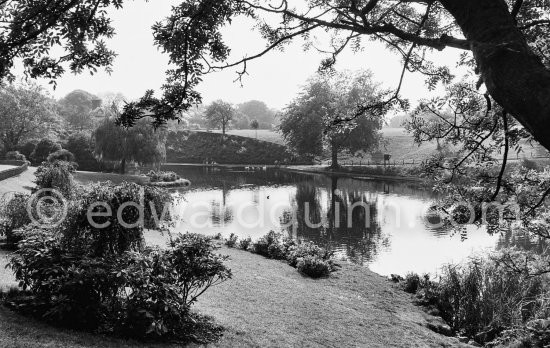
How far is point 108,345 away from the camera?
6316 mm

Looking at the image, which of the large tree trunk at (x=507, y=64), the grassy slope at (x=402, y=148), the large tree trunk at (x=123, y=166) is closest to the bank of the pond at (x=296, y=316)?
the large tree trunk at (x=507, y=64)

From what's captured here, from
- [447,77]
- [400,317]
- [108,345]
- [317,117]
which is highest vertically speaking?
[317,117]

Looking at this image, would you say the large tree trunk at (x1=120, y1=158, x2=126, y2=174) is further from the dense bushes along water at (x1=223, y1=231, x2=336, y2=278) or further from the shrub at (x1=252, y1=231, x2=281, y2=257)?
the shrub at (x1=252, y1=231, x2=281, y2=257)

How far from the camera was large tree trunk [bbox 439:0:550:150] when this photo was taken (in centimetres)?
270

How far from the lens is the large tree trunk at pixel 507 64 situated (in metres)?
2.70

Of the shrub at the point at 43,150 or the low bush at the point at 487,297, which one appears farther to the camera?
the shrub at the point at 43,150

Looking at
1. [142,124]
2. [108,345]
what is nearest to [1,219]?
[108,345]

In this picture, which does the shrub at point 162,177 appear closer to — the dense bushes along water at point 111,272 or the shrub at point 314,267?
the shrub at point 314,267

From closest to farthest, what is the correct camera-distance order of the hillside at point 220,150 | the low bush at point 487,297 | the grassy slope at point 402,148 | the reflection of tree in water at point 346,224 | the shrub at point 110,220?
1. the shrub at point 110,220
2. the low bush at point 487,297
3. the reflection of tree in water at point 346,224
4. the grassy slope at point 402,148
5. the hillside at point 220,150

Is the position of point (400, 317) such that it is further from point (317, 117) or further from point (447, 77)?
point (317, 117)

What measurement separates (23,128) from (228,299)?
5401 centimetres

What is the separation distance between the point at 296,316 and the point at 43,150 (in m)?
52.9

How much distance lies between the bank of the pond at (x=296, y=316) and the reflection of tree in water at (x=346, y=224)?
5004 mm

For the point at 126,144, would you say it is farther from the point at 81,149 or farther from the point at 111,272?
the point at 111,272
